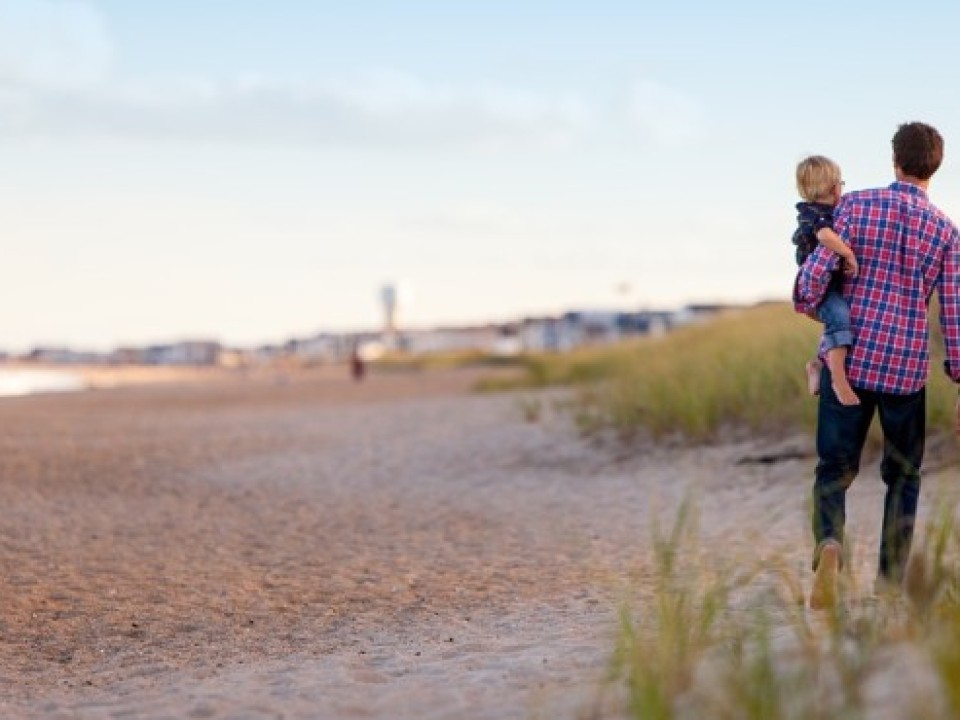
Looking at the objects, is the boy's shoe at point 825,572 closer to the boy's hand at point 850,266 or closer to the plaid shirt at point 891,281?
the plaid shirt at point 891,281

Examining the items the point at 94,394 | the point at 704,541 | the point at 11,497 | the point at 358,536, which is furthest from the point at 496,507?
the point at 94,394

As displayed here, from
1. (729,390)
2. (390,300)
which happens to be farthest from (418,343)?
(729,390)

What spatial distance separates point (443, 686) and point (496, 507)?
6454 millimetres

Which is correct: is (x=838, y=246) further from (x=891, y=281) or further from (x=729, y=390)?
(x=729, y=390)

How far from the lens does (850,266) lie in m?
5.49

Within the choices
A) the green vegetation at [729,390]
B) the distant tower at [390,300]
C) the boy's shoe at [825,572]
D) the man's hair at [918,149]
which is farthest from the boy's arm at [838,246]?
the distant tower at [390,300]

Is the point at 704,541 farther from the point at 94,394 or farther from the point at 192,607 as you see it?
the point at 94,394

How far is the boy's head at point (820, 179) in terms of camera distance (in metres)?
5.55

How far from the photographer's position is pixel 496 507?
37.7ft

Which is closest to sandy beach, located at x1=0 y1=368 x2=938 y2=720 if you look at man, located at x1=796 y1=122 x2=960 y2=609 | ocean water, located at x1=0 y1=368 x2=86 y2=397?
man, located at x1=796 y1=122 x2=960 y2=609

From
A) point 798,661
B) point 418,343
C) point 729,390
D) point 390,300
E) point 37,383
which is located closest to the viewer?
point 798,661

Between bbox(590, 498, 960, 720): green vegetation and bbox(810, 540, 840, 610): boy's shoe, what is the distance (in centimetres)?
17

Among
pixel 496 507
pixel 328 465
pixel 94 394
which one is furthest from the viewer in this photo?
pixel 94 394

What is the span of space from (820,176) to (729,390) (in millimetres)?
8395
